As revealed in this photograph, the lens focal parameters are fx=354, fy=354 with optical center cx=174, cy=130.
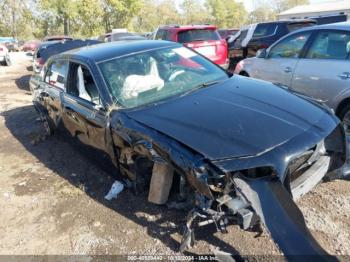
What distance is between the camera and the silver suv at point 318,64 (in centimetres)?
467

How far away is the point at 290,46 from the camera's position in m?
5.70

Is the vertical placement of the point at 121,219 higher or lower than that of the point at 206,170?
lower

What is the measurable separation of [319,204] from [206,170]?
1508mm

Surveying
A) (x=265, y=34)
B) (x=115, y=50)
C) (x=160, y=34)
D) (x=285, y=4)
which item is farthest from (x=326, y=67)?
(x=285, y=4)

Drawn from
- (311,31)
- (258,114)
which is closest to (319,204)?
(258,114)

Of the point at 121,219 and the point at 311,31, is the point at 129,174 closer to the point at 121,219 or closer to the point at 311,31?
the point at 121,219

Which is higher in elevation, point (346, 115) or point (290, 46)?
point (290, 46)

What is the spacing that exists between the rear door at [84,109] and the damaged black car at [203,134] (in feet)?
0.04

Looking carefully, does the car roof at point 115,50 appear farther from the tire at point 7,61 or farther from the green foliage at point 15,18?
the green foliage at point 15,18

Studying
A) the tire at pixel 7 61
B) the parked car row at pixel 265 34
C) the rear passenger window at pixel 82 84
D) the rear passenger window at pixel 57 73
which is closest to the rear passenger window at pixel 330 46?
the rear passenger window at pixel 82 84

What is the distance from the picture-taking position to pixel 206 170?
257 cm

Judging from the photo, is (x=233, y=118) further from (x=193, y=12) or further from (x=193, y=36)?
(x=193, y=12)

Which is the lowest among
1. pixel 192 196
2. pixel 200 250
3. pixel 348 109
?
pixel 200 250

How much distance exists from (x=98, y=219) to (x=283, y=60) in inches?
152
